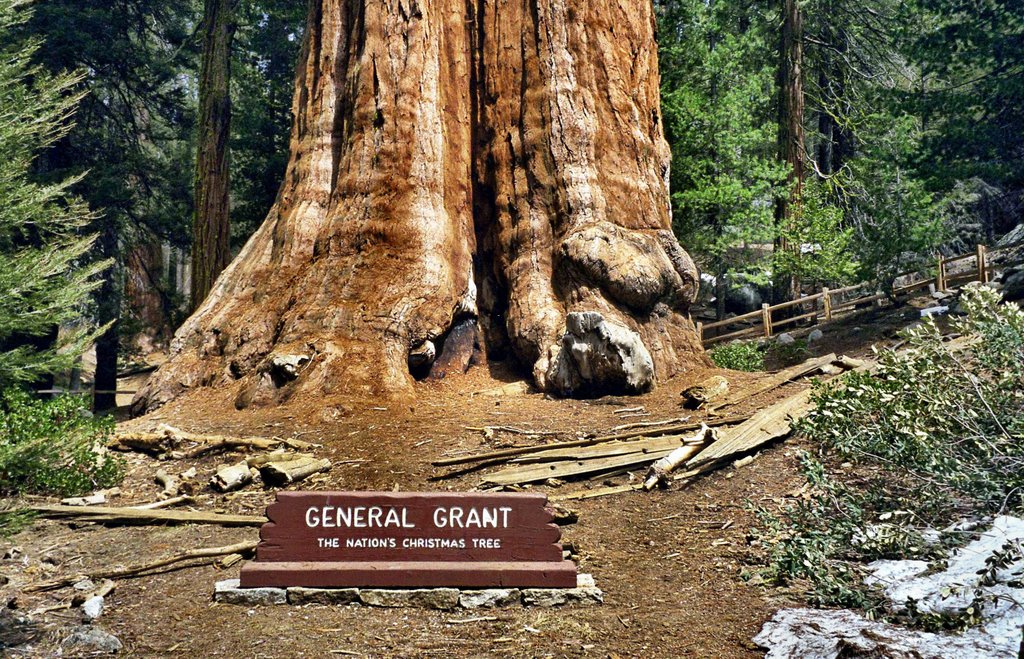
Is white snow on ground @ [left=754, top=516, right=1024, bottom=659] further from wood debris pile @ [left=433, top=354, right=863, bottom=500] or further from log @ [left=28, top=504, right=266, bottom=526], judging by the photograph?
log @ [left=28, top=504, right=266, bottom=526]

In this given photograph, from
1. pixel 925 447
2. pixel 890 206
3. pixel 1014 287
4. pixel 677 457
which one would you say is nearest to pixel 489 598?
pixel 925 447

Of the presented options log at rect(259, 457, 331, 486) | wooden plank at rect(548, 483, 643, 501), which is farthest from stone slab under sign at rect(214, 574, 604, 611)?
log at rect(259, 457, 331, 486)

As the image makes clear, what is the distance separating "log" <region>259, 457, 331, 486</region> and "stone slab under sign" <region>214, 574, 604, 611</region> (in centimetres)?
267

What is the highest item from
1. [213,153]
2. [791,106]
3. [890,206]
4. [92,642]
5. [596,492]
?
[791,106]

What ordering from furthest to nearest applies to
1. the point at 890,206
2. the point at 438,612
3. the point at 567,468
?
the point at 890,206 → the point at 567,468 → the point at 438,612

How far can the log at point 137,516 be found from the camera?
823 centimetres

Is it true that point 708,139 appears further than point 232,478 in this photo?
Yes

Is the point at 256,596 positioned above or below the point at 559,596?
above

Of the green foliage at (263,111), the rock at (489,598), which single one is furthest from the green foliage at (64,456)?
the green foliage at (263,111)

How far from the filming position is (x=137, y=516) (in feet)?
27.6

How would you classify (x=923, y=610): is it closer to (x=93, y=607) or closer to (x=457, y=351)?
(x=93, y=607)

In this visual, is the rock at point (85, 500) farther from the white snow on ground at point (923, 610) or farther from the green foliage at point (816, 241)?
the green foliage at point (816, 241)

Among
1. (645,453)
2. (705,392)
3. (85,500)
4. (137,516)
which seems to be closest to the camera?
(137,516)

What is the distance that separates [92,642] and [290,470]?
3.50m
